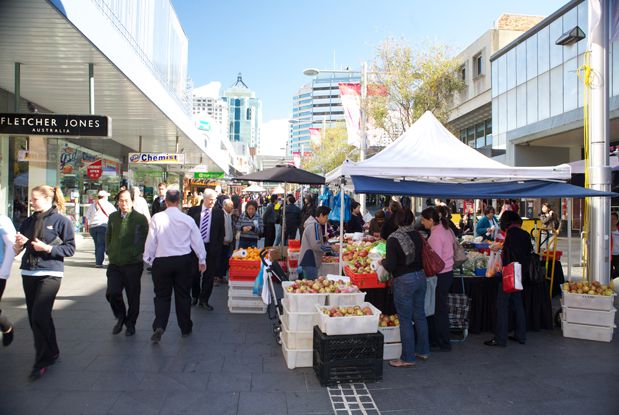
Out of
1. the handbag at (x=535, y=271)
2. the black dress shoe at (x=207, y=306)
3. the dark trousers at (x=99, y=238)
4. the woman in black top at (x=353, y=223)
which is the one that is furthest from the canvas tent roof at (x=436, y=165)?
the dark trousers at (x=99, y=238)

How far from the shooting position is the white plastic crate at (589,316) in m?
6.38

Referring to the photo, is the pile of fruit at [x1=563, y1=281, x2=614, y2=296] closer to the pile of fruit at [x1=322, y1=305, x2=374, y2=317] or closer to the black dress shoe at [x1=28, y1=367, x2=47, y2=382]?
the pile of fruit at [x1=322, y1=305, x2=374, y2=317]

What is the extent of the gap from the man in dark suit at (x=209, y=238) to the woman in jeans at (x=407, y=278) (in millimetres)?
3605

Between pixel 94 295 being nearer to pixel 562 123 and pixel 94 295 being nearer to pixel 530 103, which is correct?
pixel 562 123

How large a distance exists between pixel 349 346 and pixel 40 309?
125 inches

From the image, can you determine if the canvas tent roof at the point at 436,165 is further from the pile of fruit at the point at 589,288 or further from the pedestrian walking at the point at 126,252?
the pedestrian walking at the point at 126,252

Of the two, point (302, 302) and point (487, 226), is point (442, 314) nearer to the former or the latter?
point (302, 302)

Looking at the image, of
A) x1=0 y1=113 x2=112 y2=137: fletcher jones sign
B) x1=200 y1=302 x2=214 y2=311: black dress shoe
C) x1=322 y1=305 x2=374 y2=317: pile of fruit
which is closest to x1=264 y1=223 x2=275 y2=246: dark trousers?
x1=200 y1=302 x2=214 y2=311: black dress shoe

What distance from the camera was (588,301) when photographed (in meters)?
6.47

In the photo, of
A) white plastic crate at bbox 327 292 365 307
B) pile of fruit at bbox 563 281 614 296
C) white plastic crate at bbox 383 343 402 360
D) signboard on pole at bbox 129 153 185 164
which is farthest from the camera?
signboard on pole at bbox 129 153 185 164

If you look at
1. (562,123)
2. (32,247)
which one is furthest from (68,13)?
(562,123)

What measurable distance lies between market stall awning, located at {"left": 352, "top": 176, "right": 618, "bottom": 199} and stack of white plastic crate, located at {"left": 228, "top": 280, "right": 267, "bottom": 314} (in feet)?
8.93

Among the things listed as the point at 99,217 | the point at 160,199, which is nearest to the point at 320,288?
the point at 160,199

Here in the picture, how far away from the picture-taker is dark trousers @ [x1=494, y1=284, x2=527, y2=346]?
6.16 meters
